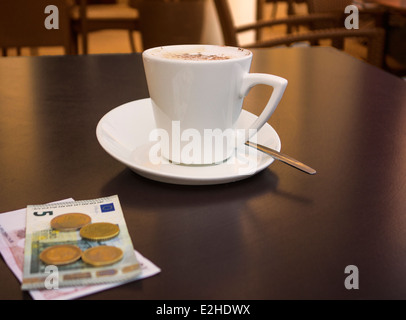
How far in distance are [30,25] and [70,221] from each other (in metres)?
1.71

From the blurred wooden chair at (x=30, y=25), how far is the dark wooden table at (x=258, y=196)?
3.58ft

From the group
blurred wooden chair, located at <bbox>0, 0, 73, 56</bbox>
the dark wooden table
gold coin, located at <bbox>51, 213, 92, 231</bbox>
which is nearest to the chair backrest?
blurred wooden chair, located at <bbox>0, 0, 73, 56</bbox>

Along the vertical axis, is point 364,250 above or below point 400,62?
above

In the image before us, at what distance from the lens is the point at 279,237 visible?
398 millimetres

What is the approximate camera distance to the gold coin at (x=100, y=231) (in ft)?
1.26

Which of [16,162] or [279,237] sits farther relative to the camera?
[16,162]

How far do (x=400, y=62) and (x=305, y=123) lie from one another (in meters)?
2.46

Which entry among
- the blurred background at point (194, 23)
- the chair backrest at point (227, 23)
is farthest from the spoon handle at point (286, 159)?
the chair backrest at point (227, 23)

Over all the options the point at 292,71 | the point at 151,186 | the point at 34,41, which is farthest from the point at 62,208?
the point at 34,41

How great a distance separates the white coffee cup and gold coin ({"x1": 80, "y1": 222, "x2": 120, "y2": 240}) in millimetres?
126

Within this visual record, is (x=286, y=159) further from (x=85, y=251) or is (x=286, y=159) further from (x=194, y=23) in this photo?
(x=194, y=23)

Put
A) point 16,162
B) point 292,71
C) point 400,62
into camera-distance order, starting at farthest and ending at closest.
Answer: point 400,62, point 292,71, point 16,162

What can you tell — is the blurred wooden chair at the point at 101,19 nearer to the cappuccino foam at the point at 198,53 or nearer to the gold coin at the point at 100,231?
the cappuccino foam at the point at 198,53
